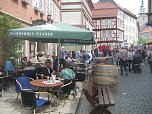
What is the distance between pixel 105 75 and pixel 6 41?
440cm

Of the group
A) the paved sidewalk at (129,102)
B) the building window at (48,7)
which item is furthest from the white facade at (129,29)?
the paved sidewalk at (129,102)

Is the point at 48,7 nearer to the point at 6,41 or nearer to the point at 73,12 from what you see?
the point at 6,41

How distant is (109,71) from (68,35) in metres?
3.93

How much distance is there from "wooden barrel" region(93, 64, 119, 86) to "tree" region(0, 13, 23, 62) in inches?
149

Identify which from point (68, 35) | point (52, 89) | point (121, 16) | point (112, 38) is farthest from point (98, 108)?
point (121, 16)

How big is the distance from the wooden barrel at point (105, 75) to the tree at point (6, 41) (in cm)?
378

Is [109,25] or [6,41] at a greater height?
[109,25]

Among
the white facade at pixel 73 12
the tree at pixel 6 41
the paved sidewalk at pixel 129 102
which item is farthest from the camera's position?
the white facade at pixel 73 12

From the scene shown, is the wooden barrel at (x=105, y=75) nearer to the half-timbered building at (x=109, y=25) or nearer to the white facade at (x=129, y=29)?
the half-timbered building at (x=109, y=25)

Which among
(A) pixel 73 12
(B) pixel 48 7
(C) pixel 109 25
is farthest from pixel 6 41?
(C) pixel 109 25

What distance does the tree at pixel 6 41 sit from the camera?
13750mm

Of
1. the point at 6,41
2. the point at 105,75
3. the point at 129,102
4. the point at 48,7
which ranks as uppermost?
the point at 48,7

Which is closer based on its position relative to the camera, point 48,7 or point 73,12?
point 48,7

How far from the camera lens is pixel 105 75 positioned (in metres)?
13.3
